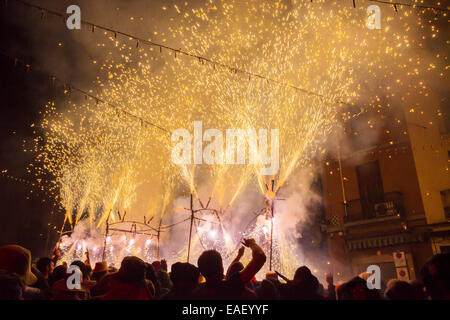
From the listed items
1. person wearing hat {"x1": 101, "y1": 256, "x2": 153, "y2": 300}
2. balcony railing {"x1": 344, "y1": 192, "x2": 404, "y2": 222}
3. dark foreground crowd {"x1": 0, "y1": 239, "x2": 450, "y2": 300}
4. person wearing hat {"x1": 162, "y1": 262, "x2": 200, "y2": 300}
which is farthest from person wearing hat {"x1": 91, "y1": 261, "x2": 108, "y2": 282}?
balcony railing {"x1": 344, "y1": 192, "x2": 404, "y2": 222}

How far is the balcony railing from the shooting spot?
15816 mm

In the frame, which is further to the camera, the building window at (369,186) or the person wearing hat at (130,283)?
the building window at (369,186)

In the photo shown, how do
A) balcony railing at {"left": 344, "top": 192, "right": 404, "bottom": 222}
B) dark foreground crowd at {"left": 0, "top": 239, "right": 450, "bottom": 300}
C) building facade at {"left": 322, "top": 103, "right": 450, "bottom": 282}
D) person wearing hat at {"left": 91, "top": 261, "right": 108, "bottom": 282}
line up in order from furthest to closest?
balcony railing at {"left": 344, "top": 192, "right": 404, "bottom": 222} → building facade at {"left": 322, "top": 103, "right": 450, "bottom": 282} → person wearing hat at {"left": 91, "top": 261, "right": 108, "bottom": 282} → dark foreground crowd at {"left": 0, "top": 239, "right": 450, "bottom": 300}

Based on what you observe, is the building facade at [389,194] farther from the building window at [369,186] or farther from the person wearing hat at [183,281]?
the person wearing hat at [183,281]

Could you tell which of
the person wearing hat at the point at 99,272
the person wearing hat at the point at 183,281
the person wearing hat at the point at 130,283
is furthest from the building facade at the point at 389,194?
the person wearing hat at the point at 130,283

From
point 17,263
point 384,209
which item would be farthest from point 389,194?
point 17,263

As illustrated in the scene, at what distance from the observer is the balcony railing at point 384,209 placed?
1582 centimetres

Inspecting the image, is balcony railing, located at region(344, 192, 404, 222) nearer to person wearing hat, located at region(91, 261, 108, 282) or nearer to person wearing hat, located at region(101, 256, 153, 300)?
person wearing hat, located at region(91, 261, 108, 282)

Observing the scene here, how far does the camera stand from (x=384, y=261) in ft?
51.7

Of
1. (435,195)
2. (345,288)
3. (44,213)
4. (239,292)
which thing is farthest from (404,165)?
(44,213)

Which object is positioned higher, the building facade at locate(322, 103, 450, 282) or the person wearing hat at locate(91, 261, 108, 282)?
the building facade at locate(322, 103, 450, 282)

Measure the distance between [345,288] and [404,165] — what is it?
1517 cm

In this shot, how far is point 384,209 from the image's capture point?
52.8ft

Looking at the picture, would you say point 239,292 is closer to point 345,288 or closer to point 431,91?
point 345,288
